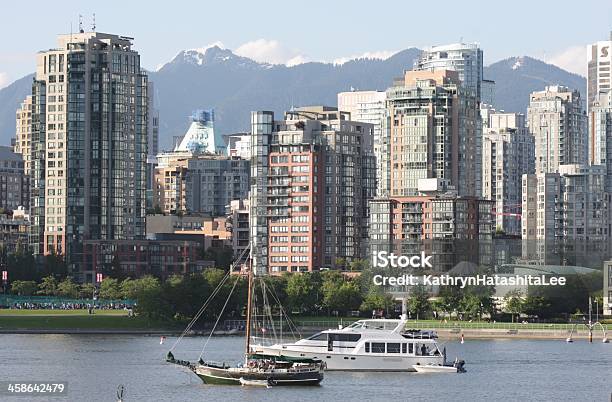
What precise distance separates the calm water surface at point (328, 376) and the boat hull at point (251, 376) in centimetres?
83

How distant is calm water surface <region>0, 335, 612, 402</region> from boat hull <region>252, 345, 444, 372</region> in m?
1.87

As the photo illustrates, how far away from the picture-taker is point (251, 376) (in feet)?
394

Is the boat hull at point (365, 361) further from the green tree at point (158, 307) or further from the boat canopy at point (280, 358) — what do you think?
the green tree at point (158, 307)

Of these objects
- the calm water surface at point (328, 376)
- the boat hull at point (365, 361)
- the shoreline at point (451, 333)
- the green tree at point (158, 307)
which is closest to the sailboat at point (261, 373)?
the calm water surface at point (328, 376)

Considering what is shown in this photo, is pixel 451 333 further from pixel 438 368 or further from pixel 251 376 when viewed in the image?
pixel 251 376

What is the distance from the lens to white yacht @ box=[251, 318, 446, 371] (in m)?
136

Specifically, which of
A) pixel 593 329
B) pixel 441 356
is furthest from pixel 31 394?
pixel 593 329

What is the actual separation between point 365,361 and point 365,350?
2.83 feet

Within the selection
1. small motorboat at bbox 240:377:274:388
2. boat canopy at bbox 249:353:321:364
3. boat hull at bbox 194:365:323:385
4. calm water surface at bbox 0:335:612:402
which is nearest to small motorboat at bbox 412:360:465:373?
calm water surface at bbox 0:335:612:402

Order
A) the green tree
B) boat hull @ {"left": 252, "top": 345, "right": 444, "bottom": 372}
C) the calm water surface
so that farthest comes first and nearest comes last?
1. the green tree
2. boat hull @ {"left": 252, "top": 345, "right": 444, "bottom": 372}
3. the calm water surface

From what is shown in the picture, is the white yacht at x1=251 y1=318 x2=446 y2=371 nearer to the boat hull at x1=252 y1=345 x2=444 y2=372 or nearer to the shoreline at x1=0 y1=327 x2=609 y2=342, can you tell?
the boat hull at x1=252 y1=345 x2=444 y2=372

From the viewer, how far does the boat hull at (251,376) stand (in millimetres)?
120125

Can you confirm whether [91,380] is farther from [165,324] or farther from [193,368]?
[165,324]

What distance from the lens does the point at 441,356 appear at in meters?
137
